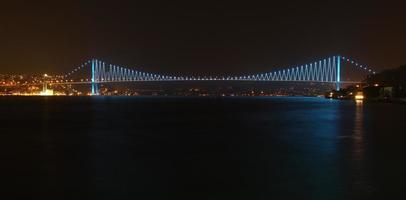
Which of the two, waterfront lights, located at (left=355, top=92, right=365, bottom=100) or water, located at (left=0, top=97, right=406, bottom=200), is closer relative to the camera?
water, located at (left=0, top=97, right=406, bottom=200)

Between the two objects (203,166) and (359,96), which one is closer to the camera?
(203,166)

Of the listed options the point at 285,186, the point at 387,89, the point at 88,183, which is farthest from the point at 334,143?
the point at 387,89

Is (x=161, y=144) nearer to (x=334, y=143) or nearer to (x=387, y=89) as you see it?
(x=334, y=143)

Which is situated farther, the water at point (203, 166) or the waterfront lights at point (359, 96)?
the waterfront lights at point (359, 96)

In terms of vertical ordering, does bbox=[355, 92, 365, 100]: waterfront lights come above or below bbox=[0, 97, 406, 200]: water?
above

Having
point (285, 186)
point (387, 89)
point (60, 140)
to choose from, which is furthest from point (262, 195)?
point (387, 89)

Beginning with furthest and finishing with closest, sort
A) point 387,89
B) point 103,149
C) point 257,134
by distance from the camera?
point 387,89, point 257,134, point 103,149

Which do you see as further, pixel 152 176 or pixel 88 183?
pixel 152 176

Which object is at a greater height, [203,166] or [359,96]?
[359,96]

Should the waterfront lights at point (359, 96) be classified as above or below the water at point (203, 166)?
above

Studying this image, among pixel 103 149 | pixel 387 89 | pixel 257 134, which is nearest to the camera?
pixel 103 149
